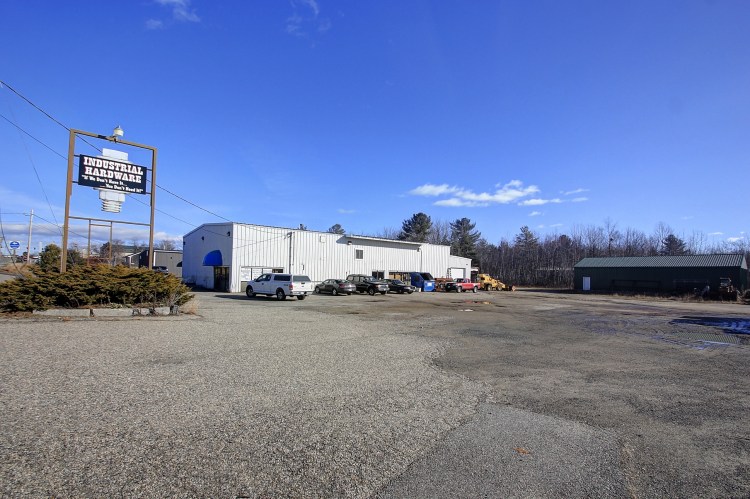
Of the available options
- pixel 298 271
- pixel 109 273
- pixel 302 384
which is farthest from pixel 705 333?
pixel 298 271

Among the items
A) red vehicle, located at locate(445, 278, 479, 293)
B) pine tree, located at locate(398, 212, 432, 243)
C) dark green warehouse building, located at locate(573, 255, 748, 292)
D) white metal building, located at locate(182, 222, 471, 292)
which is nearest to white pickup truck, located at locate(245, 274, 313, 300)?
white metal building, located at locate(182, 222, 471, 292)

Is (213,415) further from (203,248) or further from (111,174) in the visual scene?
(203,248)

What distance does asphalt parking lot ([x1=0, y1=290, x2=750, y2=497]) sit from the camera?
3.63m

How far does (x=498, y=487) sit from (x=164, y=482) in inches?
111

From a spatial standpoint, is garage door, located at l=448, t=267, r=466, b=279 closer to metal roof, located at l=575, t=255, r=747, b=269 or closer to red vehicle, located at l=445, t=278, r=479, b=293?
red vehicle, located at l=445, t=278, r=479, b=293

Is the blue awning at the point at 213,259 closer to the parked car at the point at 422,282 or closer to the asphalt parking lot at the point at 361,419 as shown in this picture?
the parked car at the point at 422,282

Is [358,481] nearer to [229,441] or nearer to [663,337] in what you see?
[229,441]

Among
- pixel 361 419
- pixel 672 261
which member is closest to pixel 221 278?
pixel 361 419

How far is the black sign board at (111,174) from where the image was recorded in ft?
56.9

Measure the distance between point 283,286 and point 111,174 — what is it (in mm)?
12320

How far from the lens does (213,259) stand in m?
37.0

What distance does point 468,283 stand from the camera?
151 feet

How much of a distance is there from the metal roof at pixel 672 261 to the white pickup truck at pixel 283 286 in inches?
1758

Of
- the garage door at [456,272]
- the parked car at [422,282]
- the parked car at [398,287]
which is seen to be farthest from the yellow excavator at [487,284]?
the parked car at [398,287]
